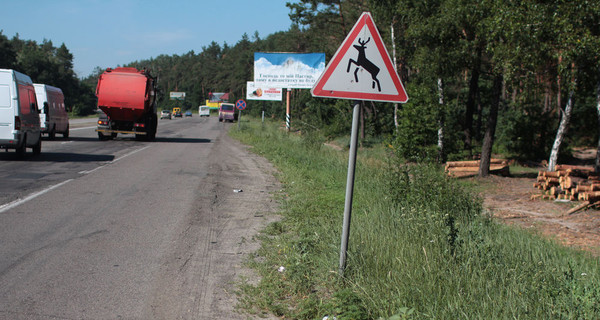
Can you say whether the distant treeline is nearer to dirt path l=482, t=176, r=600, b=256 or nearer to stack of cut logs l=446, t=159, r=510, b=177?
stack of cut logs l=446, t=159, r=510, b=177

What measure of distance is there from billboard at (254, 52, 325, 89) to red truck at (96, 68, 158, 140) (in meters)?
12.4

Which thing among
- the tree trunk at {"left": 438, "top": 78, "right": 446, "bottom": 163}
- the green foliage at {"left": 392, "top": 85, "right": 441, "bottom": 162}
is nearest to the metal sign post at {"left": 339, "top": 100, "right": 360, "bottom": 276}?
the green foliage at {"left": 392, "top": 85, "right": 441, "bottom": 162}

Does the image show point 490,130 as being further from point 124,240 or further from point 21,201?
point 21,201

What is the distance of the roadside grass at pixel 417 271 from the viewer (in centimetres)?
407

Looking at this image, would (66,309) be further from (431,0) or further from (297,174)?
(431,0)

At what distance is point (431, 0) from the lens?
19.0 metres

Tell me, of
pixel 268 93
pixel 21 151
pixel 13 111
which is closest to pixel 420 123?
pixel 21 151

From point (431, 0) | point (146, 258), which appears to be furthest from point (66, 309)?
point (431, 0)

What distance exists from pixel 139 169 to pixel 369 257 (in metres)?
11.1

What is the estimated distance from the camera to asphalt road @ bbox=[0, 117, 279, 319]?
4859 millimetres

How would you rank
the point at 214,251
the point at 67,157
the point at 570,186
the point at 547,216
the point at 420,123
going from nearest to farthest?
the point at 214,251 < the point at 547,216 < the point at 570,186 < the point at 67,157 < the point at 420,123

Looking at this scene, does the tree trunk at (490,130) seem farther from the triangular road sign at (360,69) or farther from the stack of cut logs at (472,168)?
the triangular road sign at (360,69)

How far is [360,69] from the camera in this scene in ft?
16.4

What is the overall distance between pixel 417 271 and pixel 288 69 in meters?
33.7
